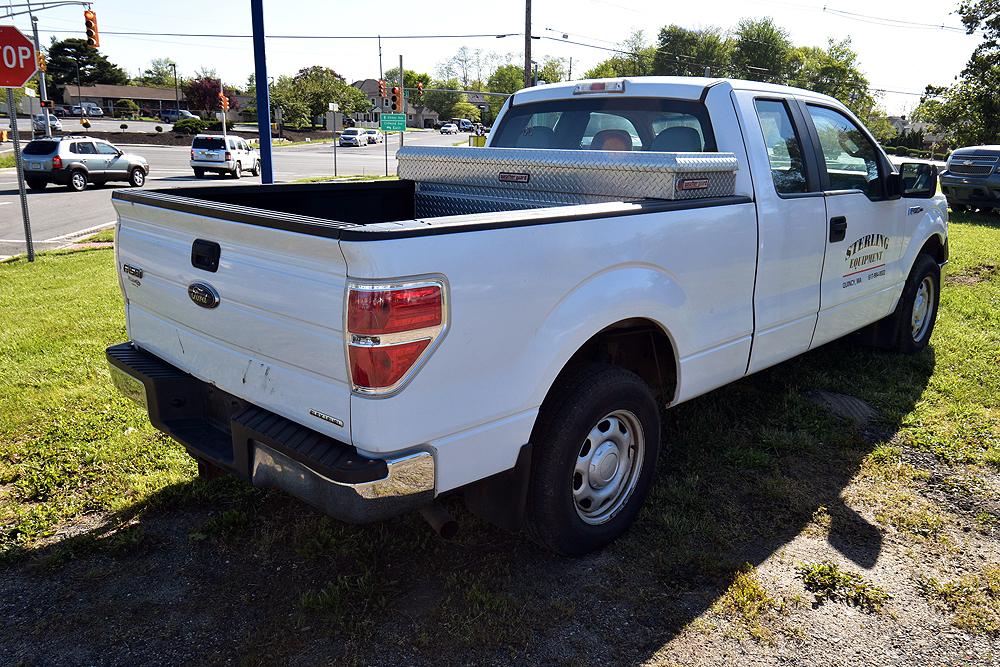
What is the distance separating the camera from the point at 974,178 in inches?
609

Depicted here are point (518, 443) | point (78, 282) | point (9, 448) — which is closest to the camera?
point (518, 443)

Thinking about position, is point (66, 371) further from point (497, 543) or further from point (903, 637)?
point (903, 637)

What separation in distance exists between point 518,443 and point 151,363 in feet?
5.55

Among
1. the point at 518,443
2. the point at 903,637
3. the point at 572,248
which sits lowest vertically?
the point at 903,637

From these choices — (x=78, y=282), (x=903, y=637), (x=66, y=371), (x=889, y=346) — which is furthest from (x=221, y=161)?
(x=903, y=637)

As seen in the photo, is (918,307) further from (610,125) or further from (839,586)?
(839,586)

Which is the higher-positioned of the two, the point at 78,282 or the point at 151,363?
the point at 151,363

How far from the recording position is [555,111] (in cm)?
504

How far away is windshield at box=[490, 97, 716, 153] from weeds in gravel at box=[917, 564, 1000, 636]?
90.8 inches

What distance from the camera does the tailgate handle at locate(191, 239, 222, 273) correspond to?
2770mm

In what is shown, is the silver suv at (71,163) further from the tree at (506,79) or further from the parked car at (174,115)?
the tree at (506,79)

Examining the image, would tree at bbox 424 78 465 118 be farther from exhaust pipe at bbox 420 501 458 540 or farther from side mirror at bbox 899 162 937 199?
exhaust pipe at bbox 420 501 458 540

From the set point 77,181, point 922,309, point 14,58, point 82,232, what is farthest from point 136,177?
point 922,309

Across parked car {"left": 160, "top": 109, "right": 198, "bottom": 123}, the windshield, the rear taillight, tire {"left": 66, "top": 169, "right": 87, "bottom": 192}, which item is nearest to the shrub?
parked car {"left": 160, "top": 109, "right": 198, "bottom": 123}
